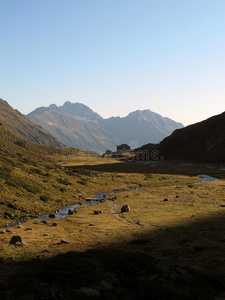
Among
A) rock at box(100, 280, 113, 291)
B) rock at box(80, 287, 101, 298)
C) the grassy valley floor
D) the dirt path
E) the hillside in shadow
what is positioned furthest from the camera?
the dirt path

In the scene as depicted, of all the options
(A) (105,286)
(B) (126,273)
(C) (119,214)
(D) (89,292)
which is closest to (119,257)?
(B) (126,273)

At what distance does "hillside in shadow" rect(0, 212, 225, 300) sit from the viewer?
708 inches

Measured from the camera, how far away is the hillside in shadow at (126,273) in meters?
18.0

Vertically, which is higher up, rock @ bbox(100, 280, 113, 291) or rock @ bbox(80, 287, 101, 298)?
rock @ bbox(80, 287, 101, 298)

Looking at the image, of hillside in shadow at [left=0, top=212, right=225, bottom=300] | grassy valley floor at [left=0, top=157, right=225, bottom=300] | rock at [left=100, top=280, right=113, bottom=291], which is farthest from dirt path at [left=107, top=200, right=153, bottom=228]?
rock at [left=100, top=280, right=113, bottom=291]

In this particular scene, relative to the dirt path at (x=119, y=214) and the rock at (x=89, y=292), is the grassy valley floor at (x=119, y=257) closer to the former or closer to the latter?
the rock at (x=89, y=292)

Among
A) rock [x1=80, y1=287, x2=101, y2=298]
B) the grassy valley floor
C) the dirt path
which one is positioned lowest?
the dirt path

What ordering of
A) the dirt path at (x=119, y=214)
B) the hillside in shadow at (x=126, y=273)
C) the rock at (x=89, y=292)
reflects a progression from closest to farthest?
the rock at (x=89, y=292)
the hillside in shadow at (x=126, y=273)
the dirt path at (x=119, y=214)

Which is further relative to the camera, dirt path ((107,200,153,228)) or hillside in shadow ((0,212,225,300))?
dirt path ((107,200,153,228))

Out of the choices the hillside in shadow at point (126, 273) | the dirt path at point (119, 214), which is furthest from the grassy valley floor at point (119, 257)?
the dirt path at point (119, 214)

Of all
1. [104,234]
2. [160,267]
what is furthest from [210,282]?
[104,234]

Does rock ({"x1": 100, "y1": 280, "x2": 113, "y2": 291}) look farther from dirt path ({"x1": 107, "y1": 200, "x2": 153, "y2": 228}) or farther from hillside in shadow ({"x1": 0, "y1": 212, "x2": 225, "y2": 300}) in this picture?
dirt path ({"x1": 107, "y1": 200, "x2": 153, "y2": 228})

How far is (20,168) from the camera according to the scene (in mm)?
70750

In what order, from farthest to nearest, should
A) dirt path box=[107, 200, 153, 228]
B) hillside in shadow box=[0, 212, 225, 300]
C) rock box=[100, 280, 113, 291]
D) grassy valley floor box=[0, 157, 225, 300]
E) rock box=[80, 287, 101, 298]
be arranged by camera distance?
dirt path box=[107, 200, 153, 228] → rock box=[100, 280, 113, 291] → grassy valley floor box=[0, 157, 225, 300] → hillside in shadow box=[0, 212, 225, 300] → rock box=[80, 287, 101, 298]
